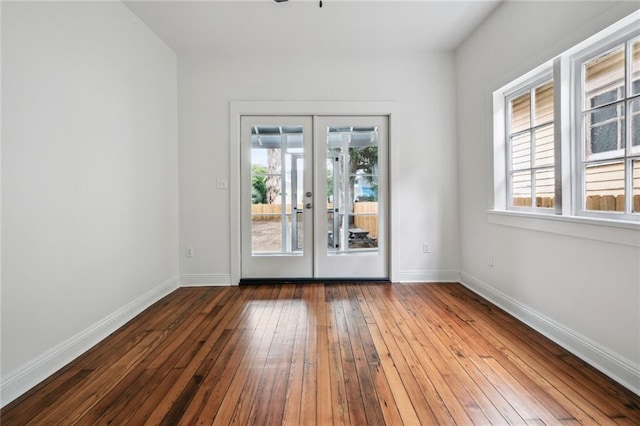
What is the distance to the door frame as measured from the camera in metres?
3.34

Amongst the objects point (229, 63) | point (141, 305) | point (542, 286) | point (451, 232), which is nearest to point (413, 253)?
point (451, 232)

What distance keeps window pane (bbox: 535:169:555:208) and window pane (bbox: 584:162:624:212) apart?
0.88 feet

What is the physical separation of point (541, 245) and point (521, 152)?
33.7 inches

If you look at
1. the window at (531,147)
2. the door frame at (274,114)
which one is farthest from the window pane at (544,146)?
the door frame at (274,114)

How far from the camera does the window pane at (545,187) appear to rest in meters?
2.19

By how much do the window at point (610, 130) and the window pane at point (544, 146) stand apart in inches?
9.9

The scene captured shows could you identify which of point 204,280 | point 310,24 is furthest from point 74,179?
point 310,24

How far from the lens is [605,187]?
1.79 meters

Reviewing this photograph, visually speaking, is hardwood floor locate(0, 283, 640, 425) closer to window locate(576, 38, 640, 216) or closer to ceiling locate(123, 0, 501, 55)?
window locate(576, 38, 640, 216)

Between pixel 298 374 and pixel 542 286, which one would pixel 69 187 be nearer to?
pixel 298 374

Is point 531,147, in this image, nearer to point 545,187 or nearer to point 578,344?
Answer: point 545,187

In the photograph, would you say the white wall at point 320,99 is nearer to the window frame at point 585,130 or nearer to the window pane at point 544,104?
the window pane at point 544,104

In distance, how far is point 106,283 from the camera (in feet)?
7.22

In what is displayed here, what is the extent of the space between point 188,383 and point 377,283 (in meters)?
2.30
